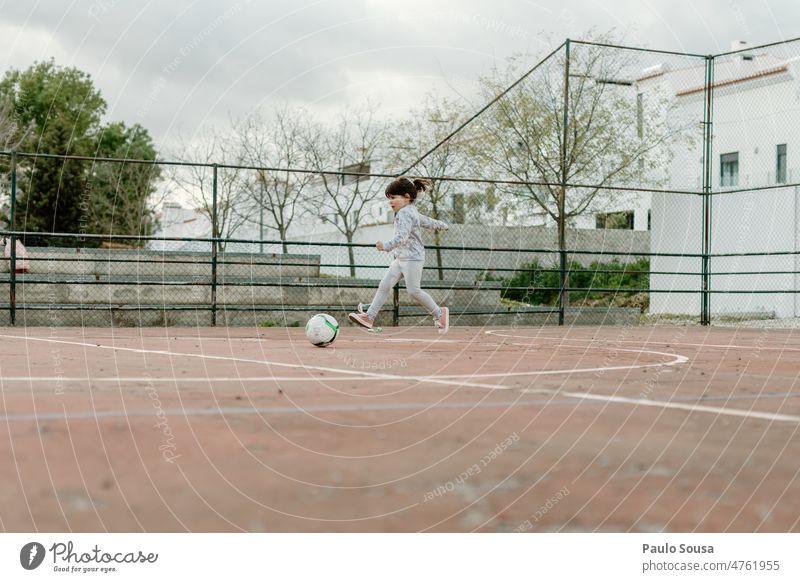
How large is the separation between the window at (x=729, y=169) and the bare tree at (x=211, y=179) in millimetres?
13391

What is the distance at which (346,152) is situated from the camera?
1750 centimetres

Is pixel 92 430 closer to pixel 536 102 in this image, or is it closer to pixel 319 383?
pixel 319 383

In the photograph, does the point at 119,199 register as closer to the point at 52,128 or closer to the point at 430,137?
the point at 52,128

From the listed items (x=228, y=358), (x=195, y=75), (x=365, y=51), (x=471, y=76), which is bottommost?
(x=228, y=358)

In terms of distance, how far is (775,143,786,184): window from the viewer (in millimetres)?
22484

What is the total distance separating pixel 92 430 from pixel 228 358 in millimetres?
2997

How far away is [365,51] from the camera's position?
984 centimetres

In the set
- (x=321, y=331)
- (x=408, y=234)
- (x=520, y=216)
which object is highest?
(x=520, y=216)

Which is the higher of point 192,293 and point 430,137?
point 430,137

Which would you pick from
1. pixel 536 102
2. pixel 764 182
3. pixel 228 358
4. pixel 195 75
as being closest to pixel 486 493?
pixel 228 358

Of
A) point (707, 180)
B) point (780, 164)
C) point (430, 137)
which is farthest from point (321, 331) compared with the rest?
point (780, 164)

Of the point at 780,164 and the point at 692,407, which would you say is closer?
the point at 692,407
